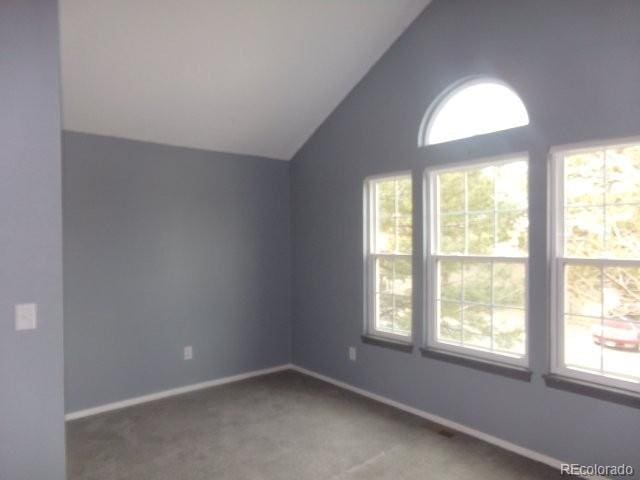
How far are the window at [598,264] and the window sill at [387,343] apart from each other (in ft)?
3.77

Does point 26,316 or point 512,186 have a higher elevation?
point 512,186

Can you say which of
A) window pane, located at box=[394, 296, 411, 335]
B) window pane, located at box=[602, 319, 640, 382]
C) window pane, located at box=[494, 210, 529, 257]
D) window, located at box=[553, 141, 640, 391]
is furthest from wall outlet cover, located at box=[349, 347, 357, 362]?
window pane, located at box=[602, 319, 640, 382]

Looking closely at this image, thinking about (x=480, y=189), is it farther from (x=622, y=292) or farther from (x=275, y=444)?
(x=275, y=444)

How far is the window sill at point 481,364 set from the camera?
2922 millimetres

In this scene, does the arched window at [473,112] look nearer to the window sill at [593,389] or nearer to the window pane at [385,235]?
the window pane at [385,235]

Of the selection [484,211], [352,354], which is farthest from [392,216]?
[352,354]

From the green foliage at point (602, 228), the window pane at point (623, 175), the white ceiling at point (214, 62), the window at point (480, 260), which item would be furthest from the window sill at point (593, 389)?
the white ceiling at point (214, 62)

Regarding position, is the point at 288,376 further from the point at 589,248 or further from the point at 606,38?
the point at 606,38

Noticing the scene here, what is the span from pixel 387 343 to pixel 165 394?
6.72 ft

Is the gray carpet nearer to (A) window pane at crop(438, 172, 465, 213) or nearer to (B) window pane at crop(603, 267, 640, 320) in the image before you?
(B) window pane at crop(603, 267, 640, 320)

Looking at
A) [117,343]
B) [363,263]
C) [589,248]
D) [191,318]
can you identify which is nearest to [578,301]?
[589,248]

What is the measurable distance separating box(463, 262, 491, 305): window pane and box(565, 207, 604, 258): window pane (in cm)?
58

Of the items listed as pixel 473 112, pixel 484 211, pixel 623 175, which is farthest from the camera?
pixel 473 112

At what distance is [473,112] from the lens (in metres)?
3.32
